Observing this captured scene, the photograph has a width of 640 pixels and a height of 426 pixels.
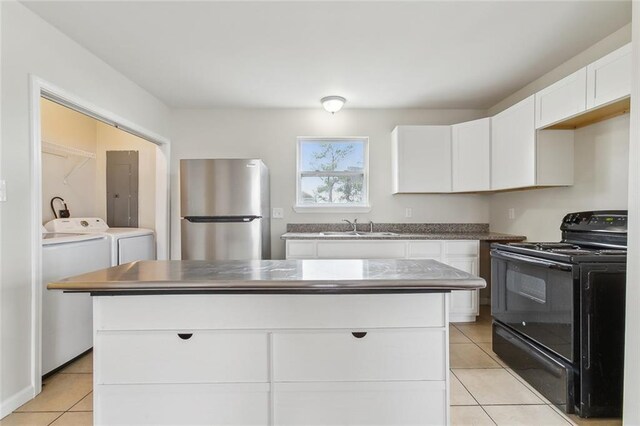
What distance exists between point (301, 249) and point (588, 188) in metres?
2.51

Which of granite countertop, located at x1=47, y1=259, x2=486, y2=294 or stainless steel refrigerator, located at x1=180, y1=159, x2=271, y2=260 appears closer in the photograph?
granite countertop, located at x1=47, y1=259, x2=486, y2=294

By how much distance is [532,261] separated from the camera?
203 cm

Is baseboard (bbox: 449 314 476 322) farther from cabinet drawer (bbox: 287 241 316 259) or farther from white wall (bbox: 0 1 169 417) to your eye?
white wall (bbox: 0 1 169 417)

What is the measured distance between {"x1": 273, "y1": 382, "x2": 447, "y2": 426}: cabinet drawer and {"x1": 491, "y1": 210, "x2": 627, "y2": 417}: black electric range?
0.98 m

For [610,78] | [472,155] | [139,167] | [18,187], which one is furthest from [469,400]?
[139,167]

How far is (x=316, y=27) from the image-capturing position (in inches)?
85.7

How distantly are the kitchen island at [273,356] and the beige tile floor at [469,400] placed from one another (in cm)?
69

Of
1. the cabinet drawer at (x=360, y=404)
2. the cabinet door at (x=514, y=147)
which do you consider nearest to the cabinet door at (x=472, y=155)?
the cabinet door at (x=514, y=147)

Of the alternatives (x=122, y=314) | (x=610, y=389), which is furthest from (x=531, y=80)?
(x=122, y=314)

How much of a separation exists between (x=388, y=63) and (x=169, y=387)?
8.96 feet

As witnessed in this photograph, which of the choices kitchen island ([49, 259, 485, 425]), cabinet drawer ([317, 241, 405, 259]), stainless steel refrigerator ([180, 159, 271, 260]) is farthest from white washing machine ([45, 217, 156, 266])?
cabinet drawer ([317, 241, 405, 259])

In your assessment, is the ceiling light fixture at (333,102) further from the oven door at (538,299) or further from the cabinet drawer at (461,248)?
the oven door at (538,299)

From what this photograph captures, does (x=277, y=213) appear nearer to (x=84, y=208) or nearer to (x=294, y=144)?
(x=294, y=144)

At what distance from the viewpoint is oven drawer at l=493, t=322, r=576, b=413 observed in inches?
68.8
